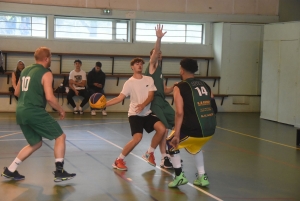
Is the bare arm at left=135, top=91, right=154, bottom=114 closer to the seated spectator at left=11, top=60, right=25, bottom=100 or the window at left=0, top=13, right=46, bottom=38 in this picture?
the seated spectator at left=11, top=60, right=25, bottom=100

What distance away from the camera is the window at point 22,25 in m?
15.9

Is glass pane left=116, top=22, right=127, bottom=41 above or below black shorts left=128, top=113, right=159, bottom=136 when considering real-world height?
above

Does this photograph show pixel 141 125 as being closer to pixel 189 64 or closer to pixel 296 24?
pixel 189 64

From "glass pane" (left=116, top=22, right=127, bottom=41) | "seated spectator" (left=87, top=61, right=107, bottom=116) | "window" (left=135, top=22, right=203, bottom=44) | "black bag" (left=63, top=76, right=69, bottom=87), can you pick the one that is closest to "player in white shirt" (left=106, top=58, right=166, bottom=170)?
"seated spectator" (left=87, top=61, right=107, bottom=116)

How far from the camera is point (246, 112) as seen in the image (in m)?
17.2

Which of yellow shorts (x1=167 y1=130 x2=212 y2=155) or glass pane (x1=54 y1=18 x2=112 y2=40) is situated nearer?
yellow shorts (x1=167 y1=130 x2=212 y2=155)

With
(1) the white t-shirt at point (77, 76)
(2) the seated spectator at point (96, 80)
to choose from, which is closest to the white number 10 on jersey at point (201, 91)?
(2) the seated spectator at point (96, 80)

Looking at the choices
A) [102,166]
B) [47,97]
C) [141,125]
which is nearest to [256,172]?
[141,125]

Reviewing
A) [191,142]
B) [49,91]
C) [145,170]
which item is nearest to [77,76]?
[145,170]

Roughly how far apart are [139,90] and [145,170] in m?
1.18

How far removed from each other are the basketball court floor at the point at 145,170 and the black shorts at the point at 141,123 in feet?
1.99

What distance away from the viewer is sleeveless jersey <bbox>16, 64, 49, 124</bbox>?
608cm

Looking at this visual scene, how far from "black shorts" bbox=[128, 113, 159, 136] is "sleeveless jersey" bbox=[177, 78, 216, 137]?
Answer: 1.22 metres

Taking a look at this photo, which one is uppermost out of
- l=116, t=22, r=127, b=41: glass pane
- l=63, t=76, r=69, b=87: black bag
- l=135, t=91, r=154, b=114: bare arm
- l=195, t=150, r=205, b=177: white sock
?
l=116, t=22, r=127, b=41: glass pane
